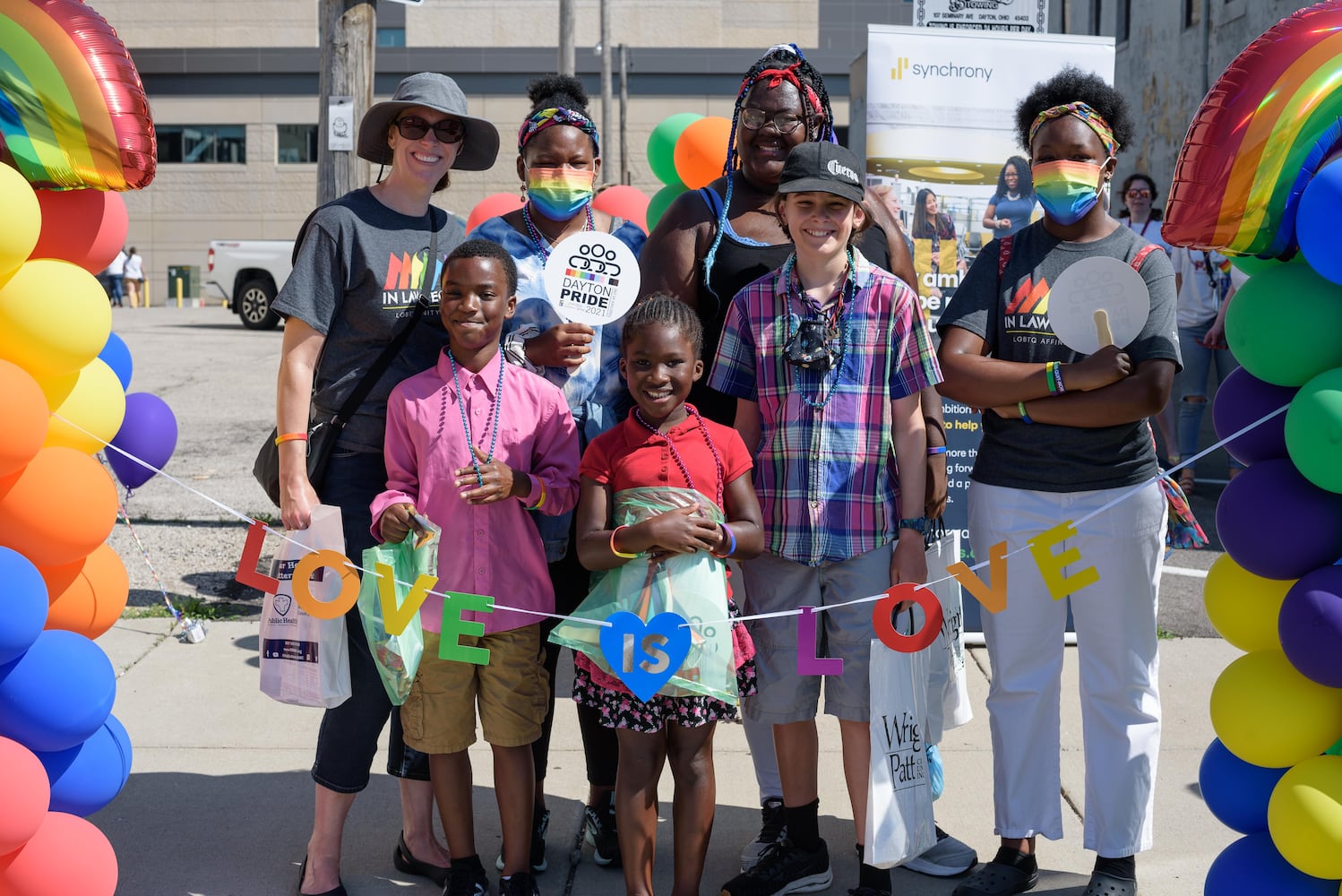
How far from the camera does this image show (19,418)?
274 cm

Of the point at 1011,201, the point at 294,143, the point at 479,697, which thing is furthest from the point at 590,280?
the point at 294,143

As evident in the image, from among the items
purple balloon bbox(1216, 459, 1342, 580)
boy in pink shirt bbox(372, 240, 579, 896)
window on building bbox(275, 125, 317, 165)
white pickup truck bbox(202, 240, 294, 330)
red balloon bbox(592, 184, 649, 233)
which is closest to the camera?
purple balloon bbox(1216, 459, 1342, 580)

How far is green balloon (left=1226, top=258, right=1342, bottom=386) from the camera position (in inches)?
112

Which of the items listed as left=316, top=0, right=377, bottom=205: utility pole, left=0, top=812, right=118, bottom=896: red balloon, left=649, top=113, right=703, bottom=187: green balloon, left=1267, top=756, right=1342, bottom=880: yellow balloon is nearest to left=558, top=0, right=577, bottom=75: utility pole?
left=316, top=0, right=377, bottom=205: utility pole

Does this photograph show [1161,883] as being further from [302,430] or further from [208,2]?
[208,2]

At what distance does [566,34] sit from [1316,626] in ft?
56.8

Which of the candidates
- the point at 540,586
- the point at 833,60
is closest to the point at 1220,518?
the point at 540,586

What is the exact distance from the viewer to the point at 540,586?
3.57 m

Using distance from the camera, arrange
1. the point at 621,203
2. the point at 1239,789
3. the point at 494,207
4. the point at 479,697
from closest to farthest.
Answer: the point at 1239,789
the point at 479,697
the point at 621,203
the point at 494,207

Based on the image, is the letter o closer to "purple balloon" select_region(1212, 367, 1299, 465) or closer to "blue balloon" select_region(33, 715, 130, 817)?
"blue balloon" select_region(33, 715, 130, 817)

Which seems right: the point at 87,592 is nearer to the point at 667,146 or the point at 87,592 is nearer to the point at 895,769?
the point at 895,769

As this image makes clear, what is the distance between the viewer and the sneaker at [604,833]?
3957 millimetres

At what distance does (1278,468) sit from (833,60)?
Result: 35.3 metres

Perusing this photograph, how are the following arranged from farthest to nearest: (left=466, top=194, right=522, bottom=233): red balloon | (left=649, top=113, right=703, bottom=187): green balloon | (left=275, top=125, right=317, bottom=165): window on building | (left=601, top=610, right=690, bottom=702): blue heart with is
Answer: (left=275, top=125, right=317, bottom=165): window on building → (left=466, top=194, right=522, bottom=233): red balloon → (left=649, top=113, right=703, bottom=187): green balloon → (left=601, top=610, right=690, bottom=702): blue heart with is
